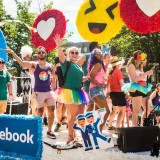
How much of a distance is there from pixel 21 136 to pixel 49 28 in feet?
11.2

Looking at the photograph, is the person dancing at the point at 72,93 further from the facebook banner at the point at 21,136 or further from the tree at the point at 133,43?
the tree at the point at 133,43

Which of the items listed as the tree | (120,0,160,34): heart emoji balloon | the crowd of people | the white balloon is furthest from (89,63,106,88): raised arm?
the tree

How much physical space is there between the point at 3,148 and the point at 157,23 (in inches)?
120

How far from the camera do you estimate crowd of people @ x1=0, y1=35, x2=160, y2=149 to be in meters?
5.29

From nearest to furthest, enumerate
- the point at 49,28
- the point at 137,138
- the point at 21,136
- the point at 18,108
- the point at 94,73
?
the point at 21,136 → the point at 137,138 → the point at 94,73 → the point at 49,28 → the point at 18,108

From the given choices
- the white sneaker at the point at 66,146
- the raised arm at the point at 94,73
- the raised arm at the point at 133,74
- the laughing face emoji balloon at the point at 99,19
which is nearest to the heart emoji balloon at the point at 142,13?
the laughing face emoji balloon at the point at 99,19

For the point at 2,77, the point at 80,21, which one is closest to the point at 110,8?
the point at 80,21

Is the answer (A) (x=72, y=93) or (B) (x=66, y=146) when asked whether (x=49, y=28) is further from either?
(B) (x=66, y=146)

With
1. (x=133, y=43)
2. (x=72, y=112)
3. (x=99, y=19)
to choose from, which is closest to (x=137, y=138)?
(x=72, y=112)

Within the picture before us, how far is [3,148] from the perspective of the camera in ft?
14.6

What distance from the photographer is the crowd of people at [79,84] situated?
208 inches

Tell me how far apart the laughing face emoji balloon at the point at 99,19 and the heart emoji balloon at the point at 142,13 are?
500mm

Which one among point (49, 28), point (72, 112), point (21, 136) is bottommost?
point (21, 136)

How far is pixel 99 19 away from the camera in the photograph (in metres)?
6.09
